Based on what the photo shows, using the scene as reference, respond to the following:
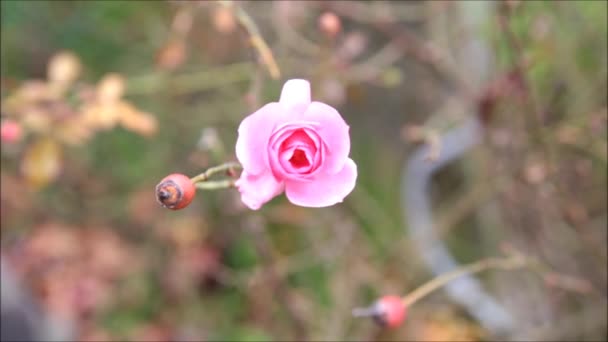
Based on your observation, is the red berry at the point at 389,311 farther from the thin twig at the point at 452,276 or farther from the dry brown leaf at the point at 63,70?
the dry brown leaf at the point at 63,70

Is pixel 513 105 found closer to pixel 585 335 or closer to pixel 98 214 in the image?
pixel 585 335

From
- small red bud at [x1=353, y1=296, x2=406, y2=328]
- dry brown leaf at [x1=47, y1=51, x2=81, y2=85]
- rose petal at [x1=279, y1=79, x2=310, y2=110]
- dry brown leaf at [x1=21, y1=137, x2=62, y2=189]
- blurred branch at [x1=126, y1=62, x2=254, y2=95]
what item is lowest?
small red bud at [x1=353, y1=296, x2=406, y2=328]

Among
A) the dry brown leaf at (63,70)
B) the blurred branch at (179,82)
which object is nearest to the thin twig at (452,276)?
the blurred branch at (179,82)

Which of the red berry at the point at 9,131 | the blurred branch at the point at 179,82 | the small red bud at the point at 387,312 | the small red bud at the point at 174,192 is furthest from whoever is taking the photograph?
the blurred branch at the point at 179,82

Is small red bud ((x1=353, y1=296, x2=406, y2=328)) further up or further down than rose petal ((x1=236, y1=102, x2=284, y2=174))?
further down

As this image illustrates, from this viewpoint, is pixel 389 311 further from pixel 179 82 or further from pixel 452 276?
pixel 179 82

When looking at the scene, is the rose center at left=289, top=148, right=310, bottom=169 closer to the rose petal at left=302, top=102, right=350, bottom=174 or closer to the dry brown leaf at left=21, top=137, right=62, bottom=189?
the rose petal at left=302, top=102, right=350, bottom=174

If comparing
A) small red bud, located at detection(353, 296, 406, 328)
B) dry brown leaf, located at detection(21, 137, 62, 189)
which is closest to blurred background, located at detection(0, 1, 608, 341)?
dry brown leaf, located at detection(21, 137, 62, 189)

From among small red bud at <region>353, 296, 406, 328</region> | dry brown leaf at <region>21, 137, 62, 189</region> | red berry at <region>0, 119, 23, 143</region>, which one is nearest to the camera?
small red bud at <region>353, 296, 406, 328</region>
